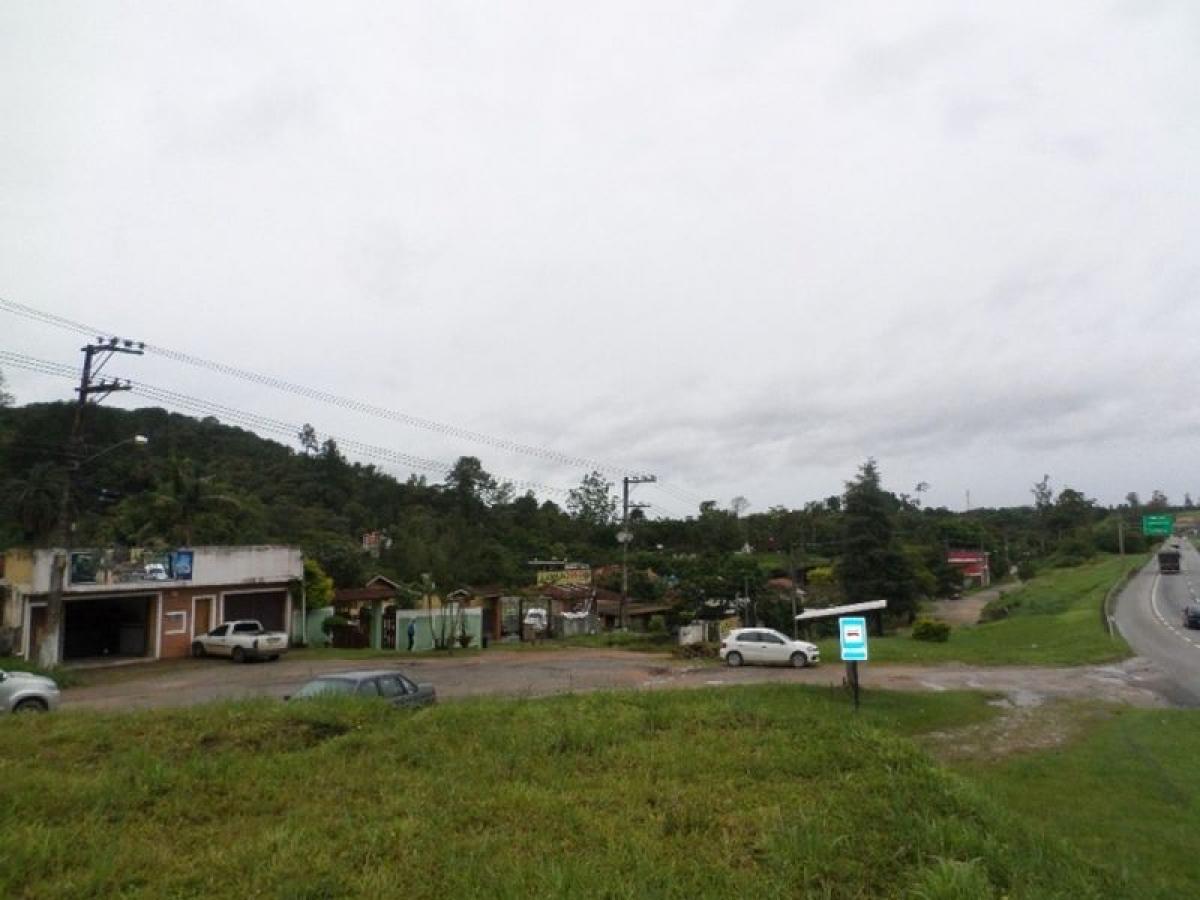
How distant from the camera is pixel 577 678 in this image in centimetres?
2586

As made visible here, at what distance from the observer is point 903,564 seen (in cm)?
4925

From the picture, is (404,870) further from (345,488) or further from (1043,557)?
(1043,557)

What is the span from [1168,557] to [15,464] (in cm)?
9451

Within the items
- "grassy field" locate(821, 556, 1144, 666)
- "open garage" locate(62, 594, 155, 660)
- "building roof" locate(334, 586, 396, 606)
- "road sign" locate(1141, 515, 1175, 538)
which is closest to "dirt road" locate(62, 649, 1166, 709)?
"grassy field" locate(821, 556, 1144, 666)

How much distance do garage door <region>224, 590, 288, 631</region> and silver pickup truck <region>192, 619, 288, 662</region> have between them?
6.73 feet

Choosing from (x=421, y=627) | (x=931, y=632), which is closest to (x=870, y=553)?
(x=931, y=632)

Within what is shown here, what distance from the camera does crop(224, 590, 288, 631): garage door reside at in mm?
35375

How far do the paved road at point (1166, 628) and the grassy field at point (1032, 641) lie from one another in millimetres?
1345

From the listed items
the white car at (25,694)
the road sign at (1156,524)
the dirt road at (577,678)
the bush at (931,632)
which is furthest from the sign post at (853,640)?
the road sign at (1156,524)

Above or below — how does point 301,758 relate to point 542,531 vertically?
below

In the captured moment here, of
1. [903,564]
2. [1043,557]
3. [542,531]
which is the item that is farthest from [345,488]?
[1043,557]

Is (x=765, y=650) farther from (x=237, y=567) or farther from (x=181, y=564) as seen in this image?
(x=181, y=564)

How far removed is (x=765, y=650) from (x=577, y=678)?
7348 millimetres

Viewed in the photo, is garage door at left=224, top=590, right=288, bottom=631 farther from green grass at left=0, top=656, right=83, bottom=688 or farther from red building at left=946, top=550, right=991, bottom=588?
red building at left=946, top=550, right=991, bottom=588
